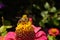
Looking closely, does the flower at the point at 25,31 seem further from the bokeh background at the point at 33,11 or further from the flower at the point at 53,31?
the bokeh background at the point at 33,11

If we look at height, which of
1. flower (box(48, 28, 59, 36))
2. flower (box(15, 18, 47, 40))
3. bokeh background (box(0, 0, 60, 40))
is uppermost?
bokeh background (box(0, 0, 60, 40))

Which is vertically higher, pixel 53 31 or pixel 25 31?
pixel 53 31

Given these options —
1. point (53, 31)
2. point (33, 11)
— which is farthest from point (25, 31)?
point (33, 11)

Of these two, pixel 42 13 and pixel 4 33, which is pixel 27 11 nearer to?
pixel 42 13

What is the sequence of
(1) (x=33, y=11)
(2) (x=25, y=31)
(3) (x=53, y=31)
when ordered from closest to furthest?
(2) (x=25, y=31)
(3) (x=53, y=31)
(1) (x=33, y=11)

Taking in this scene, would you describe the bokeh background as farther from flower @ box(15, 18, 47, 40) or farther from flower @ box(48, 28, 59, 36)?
flower @ box(15, 18, 47, 40)

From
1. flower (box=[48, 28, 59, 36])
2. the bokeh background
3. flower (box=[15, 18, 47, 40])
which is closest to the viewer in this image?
flower (box=[15, 18, 47, 40])

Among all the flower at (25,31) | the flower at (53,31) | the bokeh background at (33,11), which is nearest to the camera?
the flower at (25,31)

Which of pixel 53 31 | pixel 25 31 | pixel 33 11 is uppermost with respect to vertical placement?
pixel 33 11

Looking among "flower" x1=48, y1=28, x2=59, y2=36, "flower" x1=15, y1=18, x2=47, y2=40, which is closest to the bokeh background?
"flower" x1=48, y1=28, x2=59, y2=36

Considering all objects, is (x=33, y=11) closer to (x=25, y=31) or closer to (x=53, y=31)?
(x=53, y=31)

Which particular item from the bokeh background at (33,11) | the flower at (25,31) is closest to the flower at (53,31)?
the bokeh background at (33,11)

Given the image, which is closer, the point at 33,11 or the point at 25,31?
the point at 25,31

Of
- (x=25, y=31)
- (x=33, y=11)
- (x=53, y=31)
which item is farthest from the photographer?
(x=33, y=11)
